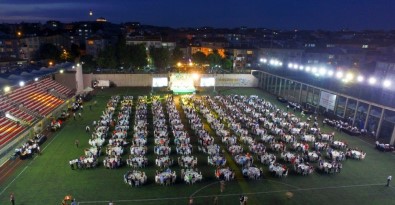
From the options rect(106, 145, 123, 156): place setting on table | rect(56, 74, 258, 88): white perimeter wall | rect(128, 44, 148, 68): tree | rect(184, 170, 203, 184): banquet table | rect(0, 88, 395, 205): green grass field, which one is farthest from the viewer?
rect(128, 44, 148, 68): tree

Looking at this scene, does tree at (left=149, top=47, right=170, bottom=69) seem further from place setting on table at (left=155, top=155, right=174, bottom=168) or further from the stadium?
place setting on table at (left=155, top=155, right=174, bottom=168)

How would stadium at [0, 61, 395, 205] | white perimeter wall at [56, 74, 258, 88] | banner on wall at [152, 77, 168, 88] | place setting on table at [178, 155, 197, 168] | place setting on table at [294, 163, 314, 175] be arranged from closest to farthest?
stadium at [0, 61, 395, 205] < place setting on table at [294, 163, 314, 175] < place setting on table at [178, 155, 197, 168] < banner on wall at [152, 77, 168, 88] < white perimeter wall at [56, 74, 258, 88]

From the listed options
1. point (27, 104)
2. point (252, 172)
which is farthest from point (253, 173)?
point (27, 104)

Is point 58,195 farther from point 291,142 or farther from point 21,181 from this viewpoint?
point 291,142

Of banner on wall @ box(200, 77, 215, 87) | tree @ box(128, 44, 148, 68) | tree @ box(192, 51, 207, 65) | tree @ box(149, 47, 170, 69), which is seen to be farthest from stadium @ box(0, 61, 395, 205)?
tree @ box(192, 51, 207, 65)

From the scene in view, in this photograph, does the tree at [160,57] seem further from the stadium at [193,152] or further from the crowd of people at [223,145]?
the crowd of people at [223,145]

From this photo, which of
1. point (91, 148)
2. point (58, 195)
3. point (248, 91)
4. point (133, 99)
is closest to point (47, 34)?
point (133, 99)

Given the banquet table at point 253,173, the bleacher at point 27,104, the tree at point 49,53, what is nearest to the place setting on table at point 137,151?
the banquet table at point 253,173
